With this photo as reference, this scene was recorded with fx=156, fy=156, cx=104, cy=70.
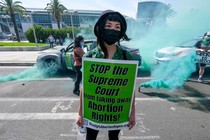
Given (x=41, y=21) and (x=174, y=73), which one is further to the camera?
(x=41, y=21)

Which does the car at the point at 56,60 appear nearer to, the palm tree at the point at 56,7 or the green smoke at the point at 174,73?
the green smoke at the point at 174,73

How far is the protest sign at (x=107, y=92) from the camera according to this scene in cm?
136

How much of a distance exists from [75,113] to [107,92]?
91.7 inches

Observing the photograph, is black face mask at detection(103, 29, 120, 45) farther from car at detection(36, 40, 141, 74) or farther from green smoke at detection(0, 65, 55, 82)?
green smoke at detection(0, 65, 55, 82)

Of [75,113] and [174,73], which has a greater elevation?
[174,73]

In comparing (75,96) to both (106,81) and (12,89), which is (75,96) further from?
(106,81)

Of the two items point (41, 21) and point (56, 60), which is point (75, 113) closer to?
point (56, 60)

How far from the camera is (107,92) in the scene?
1.43m

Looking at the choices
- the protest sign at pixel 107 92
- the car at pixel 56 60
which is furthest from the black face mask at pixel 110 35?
the car at pixel 56 60

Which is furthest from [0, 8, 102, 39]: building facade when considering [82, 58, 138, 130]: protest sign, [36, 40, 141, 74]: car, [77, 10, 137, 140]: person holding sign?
[82, 58, 138, 130]: protest sign

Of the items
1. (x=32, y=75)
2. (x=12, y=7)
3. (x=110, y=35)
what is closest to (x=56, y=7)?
(x=12, y=7)

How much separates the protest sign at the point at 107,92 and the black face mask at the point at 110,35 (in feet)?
0.93

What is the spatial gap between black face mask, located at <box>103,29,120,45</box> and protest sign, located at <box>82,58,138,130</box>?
0.28 meters

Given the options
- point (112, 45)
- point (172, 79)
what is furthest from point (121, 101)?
point (172, 79)
